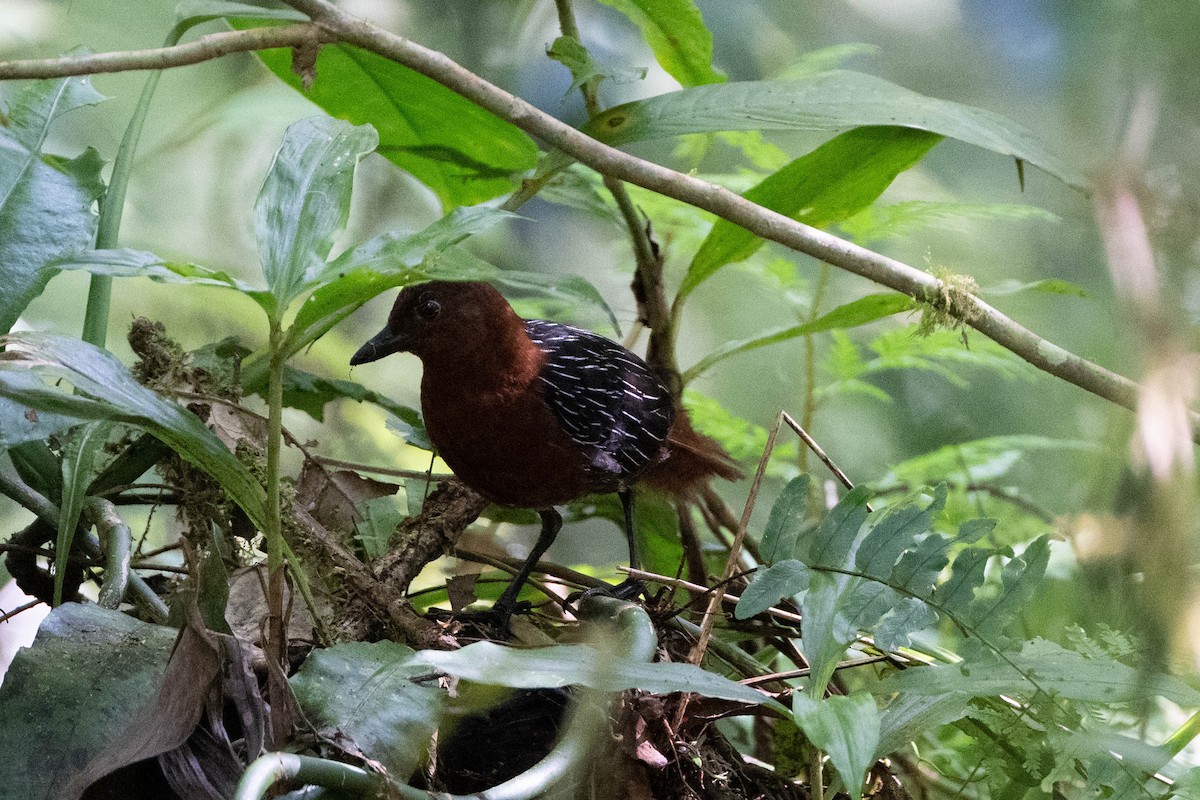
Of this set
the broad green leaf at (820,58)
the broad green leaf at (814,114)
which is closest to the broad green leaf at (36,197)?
the broad green leaf at (814,114)

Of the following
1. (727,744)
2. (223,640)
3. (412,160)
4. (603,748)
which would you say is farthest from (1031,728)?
(412,160)

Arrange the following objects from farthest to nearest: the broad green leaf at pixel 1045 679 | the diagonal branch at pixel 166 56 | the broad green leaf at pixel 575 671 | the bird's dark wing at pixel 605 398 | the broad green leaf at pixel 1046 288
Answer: the bird's dark wing at pixel 605 398
the broad green leaf at pixel 1046 288
the diagonal branch at pixel 166 56
the broad green leaf at pixel 1045 679
the broad green leaf at pixel 575 671

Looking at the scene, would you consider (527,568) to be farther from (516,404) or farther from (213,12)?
(213,12)

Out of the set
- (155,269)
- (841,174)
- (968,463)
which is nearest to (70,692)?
(155,269)

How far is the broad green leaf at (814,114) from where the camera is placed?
1.29 meters

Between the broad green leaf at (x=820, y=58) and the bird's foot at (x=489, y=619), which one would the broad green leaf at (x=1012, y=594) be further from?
the broad green leaf at (x=820, y=58)

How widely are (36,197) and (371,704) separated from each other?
640 mm

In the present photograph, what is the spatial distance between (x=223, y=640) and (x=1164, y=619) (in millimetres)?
656

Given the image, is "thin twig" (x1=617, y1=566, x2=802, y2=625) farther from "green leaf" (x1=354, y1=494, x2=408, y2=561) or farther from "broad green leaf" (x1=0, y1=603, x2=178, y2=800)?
"broad green leaf" (x1=0, y1=603, x2=178, y2=800)

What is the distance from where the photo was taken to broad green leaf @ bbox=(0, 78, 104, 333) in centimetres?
97

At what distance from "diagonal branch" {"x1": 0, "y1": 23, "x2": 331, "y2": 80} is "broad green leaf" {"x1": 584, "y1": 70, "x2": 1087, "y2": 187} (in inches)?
16.6

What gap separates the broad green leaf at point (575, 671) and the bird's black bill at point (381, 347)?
60 centimetres

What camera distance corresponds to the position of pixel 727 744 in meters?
1.06

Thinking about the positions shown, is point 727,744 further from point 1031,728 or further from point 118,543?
point 118,543
